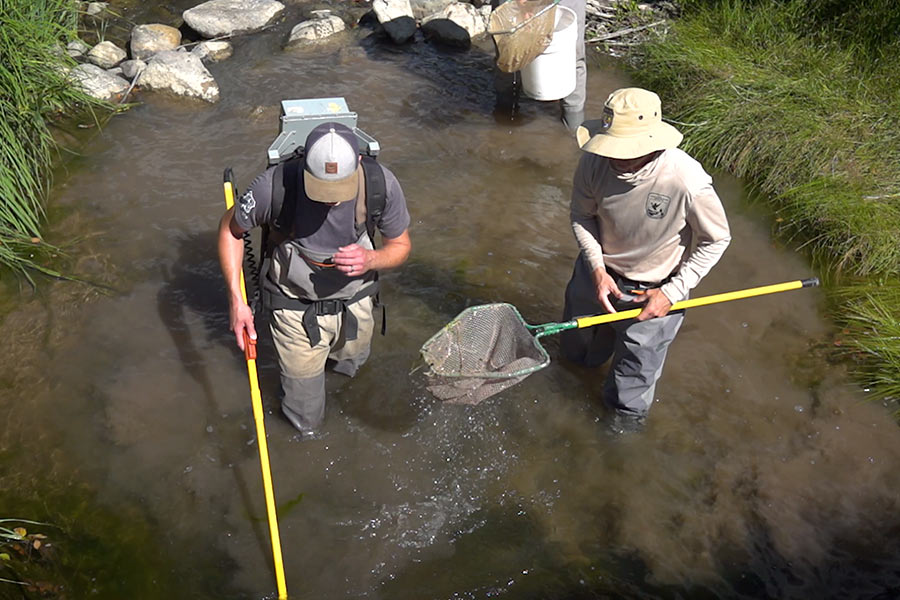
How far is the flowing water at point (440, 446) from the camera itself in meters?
4.18

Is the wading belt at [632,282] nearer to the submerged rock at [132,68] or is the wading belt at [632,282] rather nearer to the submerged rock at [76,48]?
the submerged rock at [132,68]

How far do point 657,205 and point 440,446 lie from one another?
2.02m

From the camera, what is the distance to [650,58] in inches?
324

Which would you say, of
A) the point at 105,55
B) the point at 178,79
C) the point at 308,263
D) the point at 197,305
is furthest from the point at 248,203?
the point at 105,55

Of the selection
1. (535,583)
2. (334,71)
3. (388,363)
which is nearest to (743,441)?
(535,583)

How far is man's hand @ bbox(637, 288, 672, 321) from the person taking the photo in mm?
3926

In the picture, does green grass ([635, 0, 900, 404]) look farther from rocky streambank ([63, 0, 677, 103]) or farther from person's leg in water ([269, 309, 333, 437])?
person's leg in water ([269, 309, 333, 437])

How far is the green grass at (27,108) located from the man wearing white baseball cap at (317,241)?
2616 mm

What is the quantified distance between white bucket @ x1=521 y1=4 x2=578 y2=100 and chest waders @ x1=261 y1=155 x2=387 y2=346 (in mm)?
3526

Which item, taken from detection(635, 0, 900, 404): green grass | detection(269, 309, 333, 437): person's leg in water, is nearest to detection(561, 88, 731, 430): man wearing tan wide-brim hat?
detection(269, 309, 333, 437): person's leg in water

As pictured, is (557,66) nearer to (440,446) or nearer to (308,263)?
(440,446)

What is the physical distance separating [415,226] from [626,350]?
263cm

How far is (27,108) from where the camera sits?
634cm

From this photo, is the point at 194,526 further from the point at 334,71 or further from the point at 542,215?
the point at 334,71
